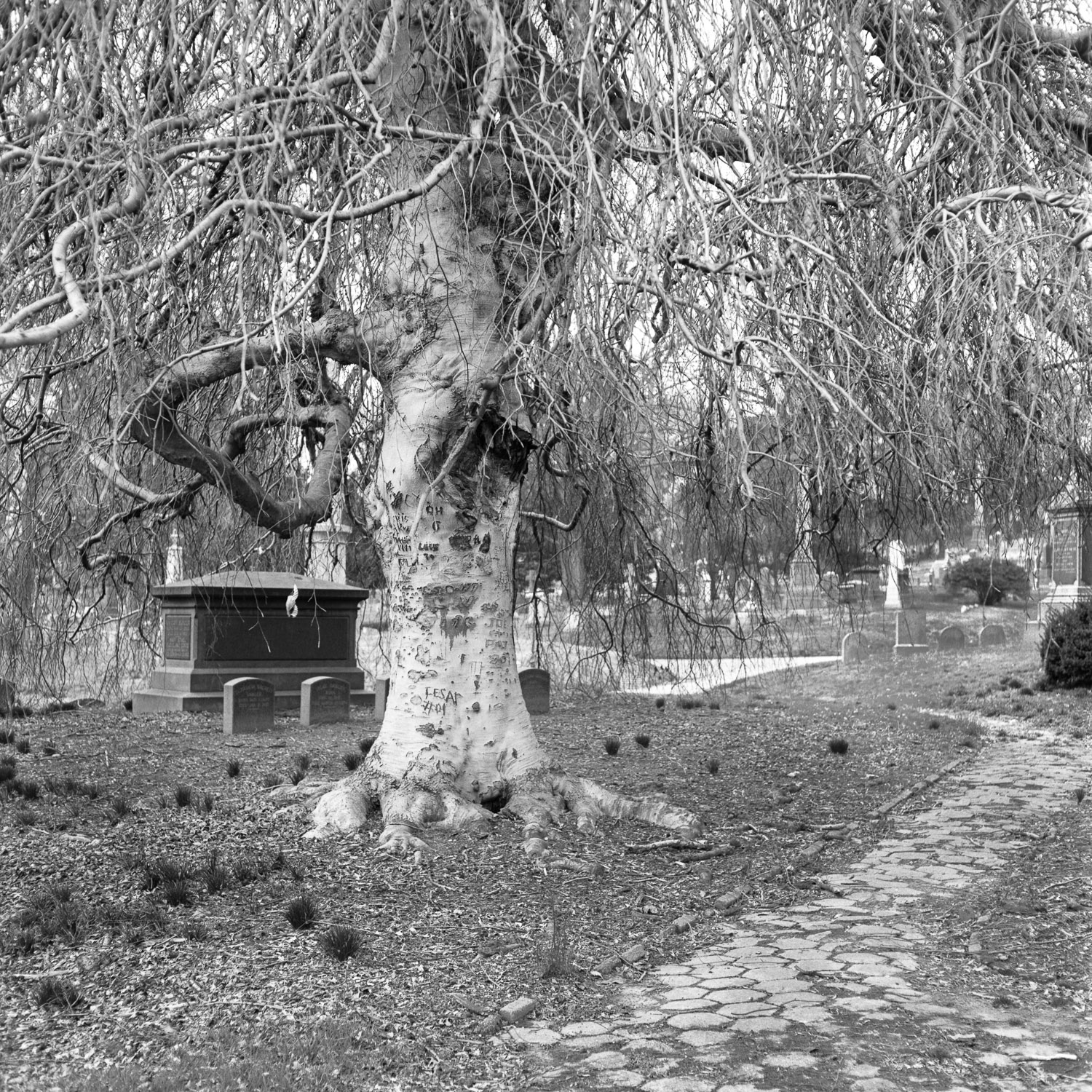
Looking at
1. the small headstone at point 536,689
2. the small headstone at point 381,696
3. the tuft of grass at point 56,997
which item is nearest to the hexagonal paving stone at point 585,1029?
the tuft of grass at point 56,997

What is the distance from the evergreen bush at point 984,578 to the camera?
1186 inches

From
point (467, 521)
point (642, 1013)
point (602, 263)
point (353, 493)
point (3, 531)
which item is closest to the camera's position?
point (642, 1013)

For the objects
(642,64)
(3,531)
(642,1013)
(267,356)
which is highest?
(642,64)

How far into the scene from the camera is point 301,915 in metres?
5.29

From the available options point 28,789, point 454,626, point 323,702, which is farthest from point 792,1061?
point 323,702

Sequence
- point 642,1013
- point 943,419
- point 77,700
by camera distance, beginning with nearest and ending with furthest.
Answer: point 642,1013 → point 943,419 → point 77,700

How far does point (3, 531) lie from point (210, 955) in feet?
15.4

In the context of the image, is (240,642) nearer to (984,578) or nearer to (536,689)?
(536,689)

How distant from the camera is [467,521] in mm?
7535

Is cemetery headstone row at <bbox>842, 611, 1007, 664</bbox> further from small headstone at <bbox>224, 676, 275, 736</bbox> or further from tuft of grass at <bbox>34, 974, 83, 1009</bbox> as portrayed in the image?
tuft of grass at <bbox>34, 974, 83, 1009</bbox>

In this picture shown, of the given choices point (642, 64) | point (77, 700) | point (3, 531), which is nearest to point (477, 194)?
point (642, 64)

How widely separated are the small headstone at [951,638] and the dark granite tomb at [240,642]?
15451 millimetres

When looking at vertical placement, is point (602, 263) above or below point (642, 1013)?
above

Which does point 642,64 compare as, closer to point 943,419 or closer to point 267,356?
point 943,419
